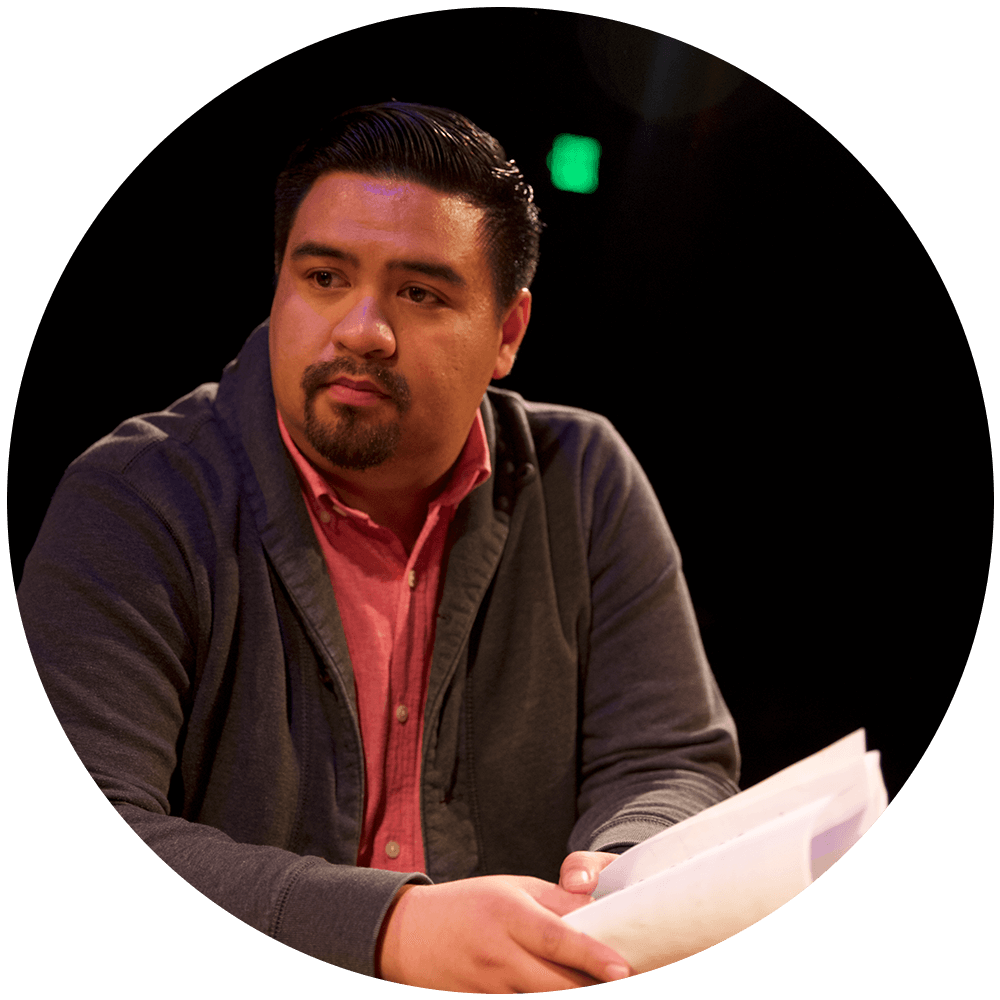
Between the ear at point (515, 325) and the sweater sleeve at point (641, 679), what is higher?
the ear at point (515, 325)

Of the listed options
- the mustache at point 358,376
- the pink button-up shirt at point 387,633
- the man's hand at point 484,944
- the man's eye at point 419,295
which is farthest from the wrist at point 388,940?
the man's eye at point 419,295

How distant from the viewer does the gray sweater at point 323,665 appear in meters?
1.05

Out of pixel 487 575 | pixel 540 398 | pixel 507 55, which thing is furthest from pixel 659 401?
pixel 507 55

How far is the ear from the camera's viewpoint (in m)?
1.15

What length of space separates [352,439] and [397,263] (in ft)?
0.74

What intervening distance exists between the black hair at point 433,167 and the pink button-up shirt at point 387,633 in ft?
0.86

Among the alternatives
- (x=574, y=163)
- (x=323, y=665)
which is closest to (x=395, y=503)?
(x=323, y=665)

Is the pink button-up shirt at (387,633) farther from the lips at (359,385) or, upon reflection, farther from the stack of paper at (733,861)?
the stack of paper at (733,861)

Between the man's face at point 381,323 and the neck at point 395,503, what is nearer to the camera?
the man's face at point 381,323

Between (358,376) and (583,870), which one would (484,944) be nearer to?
(583,870)

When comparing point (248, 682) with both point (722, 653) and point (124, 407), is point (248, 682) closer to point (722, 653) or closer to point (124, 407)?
point (124, 407)

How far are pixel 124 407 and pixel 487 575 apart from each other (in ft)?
1.68

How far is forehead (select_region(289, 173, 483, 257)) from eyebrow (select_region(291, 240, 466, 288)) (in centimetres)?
1

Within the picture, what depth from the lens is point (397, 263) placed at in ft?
3.43
